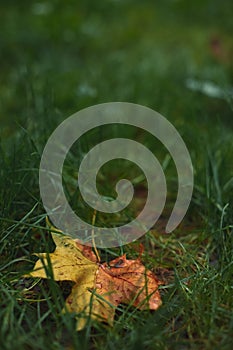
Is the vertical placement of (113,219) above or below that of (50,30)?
above

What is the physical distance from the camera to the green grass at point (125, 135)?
1.21 meters

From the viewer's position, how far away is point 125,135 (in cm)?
229

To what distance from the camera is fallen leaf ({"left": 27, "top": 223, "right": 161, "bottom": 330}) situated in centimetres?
122

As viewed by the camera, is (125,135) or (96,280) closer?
(96,280)

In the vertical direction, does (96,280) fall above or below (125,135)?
above

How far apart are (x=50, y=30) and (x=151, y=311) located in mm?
2703

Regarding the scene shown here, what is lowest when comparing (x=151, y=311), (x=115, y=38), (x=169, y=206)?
(x=115, y=38)

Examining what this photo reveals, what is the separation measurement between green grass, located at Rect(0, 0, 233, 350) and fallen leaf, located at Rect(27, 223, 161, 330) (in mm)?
35

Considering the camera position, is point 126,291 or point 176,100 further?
point 176,100

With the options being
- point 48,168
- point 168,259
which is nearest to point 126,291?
point 168,259

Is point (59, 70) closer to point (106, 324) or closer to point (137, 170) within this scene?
point (137, 170)

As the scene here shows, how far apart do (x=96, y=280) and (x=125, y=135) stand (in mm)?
1070

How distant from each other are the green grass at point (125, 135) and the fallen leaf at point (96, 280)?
0.04 m

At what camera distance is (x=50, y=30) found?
11.7ft
